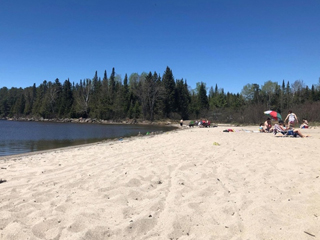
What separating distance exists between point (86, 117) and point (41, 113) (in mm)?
20179

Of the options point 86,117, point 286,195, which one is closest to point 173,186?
point 286,195

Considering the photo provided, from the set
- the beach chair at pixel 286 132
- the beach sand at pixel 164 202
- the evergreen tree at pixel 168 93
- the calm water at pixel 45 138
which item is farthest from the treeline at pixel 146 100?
the beach sand at pixel 164 202

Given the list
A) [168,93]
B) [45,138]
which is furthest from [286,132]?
[168,93]

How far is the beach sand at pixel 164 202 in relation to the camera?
9.17 feet

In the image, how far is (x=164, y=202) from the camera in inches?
145

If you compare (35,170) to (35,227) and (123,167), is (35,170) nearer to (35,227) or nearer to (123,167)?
(123,167)

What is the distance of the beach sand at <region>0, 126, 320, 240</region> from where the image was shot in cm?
279

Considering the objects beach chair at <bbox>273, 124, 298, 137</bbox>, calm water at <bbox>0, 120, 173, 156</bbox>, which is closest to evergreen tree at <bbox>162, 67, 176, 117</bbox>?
calm water at <bbox>0, 120, 173, 156</bbox>

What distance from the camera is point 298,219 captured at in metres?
2.98

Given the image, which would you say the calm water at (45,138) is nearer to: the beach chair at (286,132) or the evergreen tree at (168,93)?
the beach chair at (286,132)

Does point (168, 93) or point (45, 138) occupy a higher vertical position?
point (168, 93)

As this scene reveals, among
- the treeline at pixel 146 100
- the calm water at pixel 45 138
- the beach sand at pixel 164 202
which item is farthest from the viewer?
the treeline at pixel 146 100

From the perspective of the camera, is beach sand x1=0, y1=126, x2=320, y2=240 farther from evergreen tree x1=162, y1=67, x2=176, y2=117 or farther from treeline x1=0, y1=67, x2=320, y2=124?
evergreen tree x1=162, y1=67, x2=176, y2=117

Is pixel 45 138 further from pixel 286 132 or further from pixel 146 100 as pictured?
pixel 146 100
